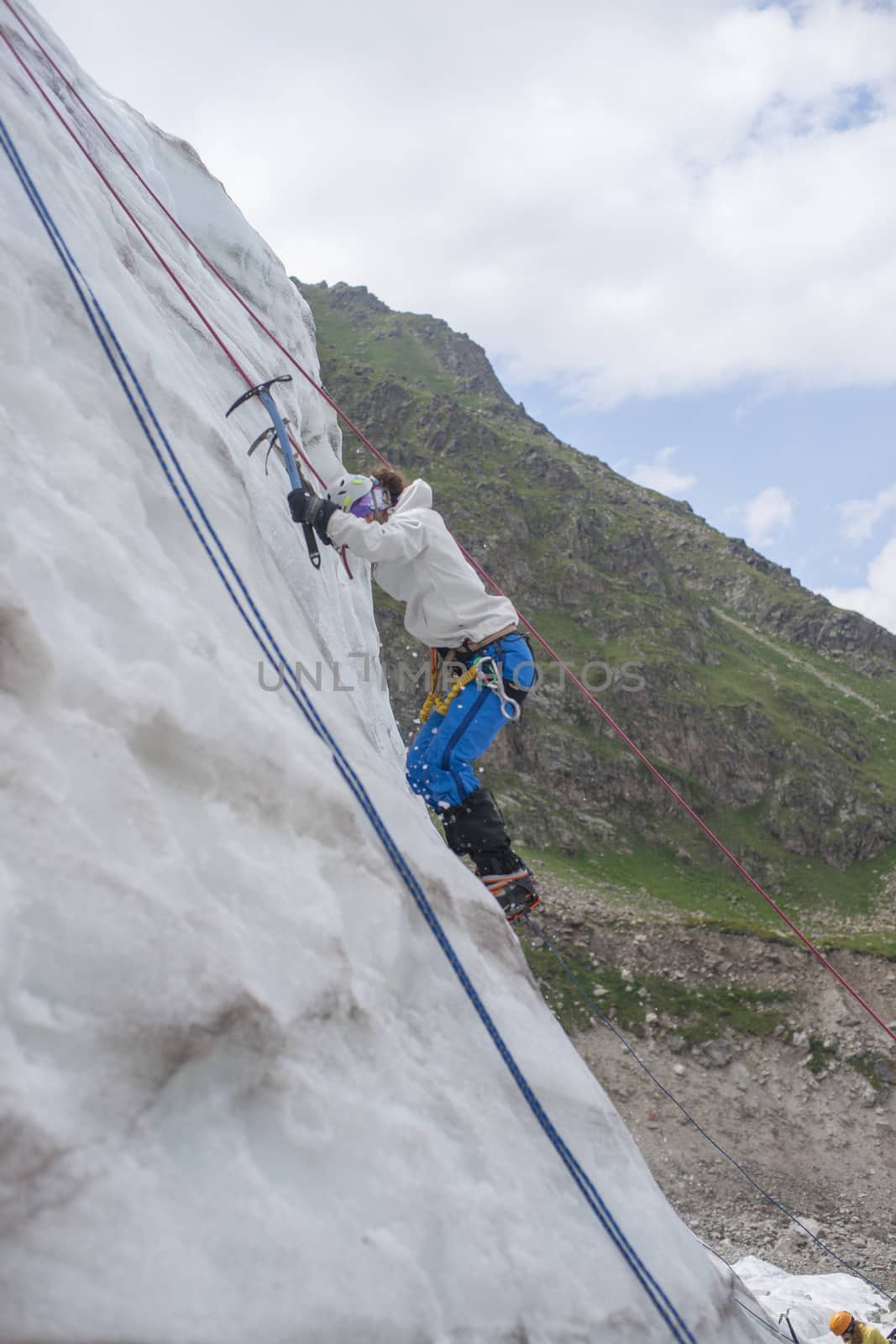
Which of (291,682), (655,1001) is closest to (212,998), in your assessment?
(291,682)

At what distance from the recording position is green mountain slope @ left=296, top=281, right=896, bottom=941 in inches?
1305

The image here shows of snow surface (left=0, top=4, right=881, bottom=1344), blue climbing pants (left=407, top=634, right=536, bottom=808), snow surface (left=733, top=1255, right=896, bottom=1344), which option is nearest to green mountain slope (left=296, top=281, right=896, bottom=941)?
snow surface (left=733, top=1255, right=896, bottom=1344)

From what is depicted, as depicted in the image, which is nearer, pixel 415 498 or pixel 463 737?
pixel 463 737

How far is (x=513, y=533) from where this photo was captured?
52.1 metres

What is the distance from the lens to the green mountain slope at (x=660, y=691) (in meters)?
33.2

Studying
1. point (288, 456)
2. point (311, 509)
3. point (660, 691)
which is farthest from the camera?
point (660, 691)

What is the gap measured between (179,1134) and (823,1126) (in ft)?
62.2

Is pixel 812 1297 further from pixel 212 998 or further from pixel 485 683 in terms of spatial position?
pixel 212 998

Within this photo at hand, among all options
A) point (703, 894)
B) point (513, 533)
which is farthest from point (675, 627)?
point (703, 894)

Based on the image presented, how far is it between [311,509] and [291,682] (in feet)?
6.24

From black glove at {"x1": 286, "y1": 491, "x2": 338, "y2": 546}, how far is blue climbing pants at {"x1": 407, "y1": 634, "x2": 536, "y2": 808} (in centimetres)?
183

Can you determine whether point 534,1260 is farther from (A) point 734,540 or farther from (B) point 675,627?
(A) point 734,540

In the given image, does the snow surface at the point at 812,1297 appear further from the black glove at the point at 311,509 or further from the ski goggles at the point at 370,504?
the black glove at the point at 311,509

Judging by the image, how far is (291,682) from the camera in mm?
5176
